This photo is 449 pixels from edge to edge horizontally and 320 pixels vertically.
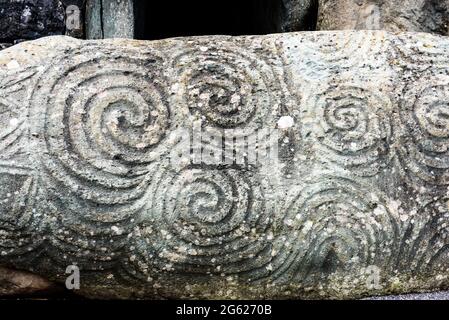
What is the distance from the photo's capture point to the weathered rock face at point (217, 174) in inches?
61.2

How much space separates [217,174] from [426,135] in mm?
542

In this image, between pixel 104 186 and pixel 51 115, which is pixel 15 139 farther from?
pixel 104 186

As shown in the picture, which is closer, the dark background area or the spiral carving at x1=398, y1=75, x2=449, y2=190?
the spiral carving at x1=398, y1=75, x2=449, y2=190

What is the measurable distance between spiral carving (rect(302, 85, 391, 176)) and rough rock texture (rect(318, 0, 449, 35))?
711 mm

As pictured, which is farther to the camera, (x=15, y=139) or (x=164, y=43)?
(x=164, y=43)

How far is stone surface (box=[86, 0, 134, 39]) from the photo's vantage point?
2570 mm

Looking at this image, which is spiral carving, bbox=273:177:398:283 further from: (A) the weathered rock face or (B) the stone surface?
(B) the stone surface

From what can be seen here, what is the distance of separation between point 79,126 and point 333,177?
63 centimetres

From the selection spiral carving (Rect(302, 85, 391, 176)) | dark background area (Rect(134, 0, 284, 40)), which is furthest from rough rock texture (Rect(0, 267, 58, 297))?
dark background area (Rect(134, 0, 284, 40))

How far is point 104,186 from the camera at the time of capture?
5.11ft

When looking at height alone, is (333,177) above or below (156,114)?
below

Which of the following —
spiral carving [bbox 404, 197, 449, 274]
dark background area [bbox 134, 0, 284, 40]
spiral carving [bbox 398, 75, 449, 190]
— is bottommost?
spiral carving [bbox 404, 197, 449, 274]

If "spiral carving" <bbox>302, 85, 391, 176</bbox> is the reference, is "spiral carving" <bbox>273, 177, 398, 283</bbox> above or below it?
below

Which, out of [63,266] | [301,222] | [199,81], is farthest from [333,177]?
[63,266]
